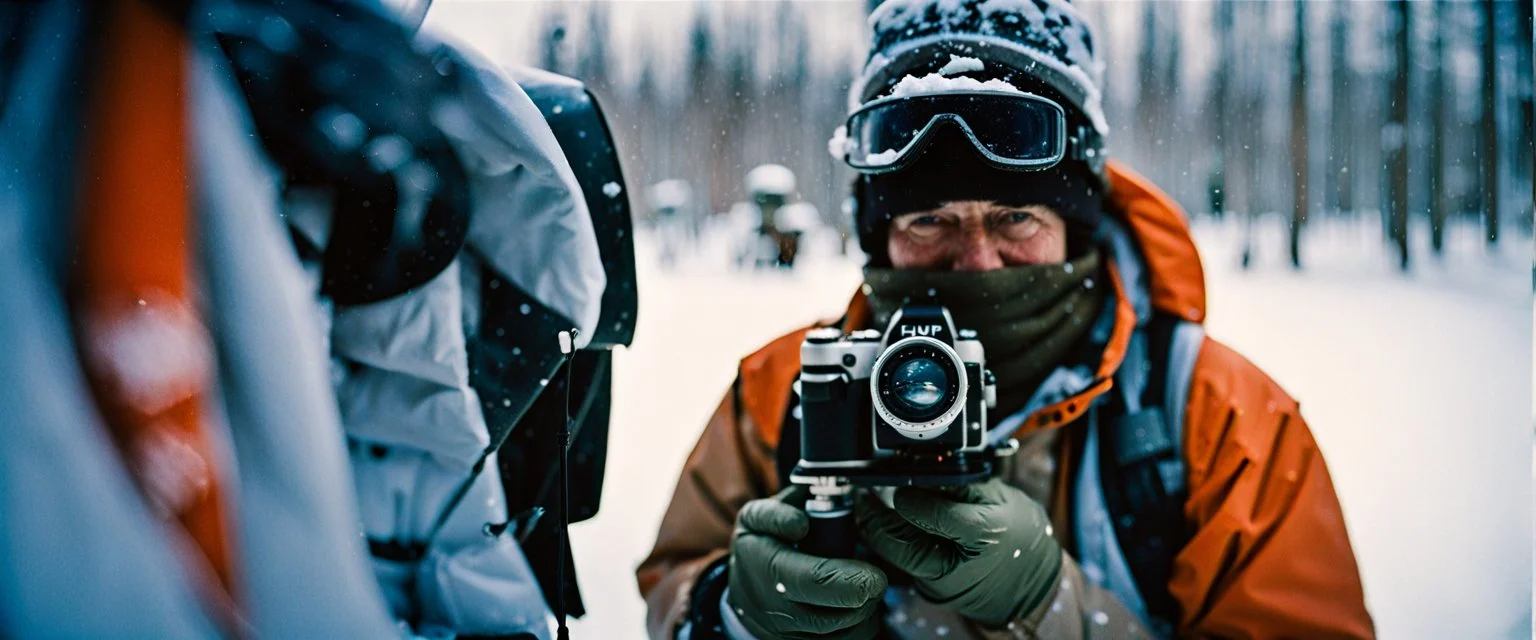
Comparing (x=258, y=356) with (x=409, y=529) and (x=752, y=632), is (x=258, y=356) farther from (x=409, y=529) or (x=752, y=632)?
(x=752, y=632)

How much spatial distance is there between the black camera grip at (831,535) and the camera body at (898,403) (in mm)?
Result: 53

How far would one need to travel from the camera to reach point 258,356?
2.13ft

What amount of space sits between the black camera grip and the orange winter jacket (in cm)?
15

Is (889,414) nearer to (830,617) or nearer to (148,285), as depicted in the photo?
(830,617)

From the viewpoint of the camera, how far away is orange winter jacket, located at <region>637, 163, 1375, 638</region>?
0.95 m

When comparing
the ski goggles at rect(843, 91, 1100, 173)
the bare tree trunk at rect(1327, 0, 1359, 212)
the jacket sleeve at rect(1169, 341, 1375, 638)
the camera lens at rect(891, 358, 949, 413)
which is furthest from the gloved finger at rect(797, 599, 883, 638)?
the bare tree trunk at rect(1327, 0, 1359, 212)

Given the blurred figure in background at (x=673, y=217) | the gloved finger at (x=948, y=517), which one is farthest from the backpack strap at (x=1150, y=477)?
the blurred figure in background at (x=673, y=217)

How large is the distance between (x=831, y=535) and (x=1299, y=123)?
35.2 inches

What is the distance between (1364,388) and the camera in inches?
66.7

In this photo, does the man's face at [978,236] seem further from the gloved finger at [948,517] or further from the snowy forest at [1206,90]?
the gloved finger at [948,517]

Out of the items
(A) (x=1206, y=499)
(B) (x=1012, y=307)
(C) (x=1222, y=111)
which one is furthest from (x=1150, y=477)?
(C) (x=1222, y=111)

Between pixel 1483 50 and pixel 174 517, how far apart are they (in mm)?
1371

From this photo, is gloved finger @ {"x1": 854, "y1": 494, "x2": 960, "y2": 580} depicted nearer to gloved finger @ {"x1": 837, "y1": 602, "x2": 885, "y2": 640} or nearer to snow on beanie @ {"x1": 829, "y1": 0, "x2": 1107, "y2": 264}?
gloved finger @ {"x1": 837, "y1": 602, "x2": 885, "y2": 640}

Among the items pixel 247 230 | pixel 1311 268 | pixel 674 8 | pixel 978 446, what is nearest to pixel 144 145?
pixel 247 230
